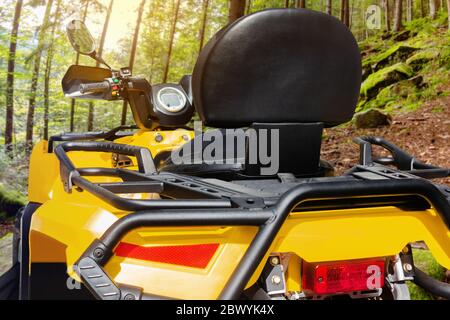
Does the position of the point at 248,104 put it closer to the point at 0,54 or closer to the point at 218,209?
the point at 218,209

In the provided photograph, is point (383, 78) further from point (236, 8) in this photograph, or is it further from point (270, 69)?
point (270, 69)

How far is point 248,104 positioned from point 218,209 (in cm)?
53

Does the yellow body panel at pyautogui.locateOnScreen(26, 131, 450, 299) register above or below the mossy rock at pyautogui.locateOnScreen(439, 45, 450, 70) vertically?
below

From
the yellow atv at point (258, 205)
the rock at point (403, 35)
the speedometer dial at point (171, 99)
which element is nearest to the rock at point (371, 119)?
the rock at point (403, 35)

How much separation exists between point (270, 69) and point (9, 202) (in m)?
6.43

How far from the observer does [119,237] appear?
112cm

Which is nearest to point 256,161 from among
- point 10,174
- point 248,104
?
point 248,104

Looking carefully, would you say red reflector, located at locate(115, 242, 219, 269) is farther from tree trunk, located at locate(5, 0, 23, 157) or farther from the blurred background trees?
tree trunk, located at locate(5, 0, 23, 157)

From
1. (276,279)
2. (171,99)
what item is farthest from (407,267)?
(171,99)

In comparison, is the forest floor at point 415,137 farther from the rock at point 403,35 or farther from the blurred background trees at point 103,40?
the rock at point 403,35

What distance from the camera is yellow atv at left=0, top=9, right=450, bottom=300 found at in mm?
1188

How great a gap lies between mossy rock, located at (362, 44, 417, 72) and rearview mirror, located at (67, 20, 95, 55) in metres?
7.73

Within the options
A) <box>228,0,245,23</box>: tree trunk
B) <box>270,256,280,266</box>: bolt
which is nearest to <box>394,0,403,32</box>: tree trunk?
<box>228,0,245,23</box>: tree trunk

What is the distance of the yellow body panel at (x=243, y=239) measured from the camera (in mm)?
1218
